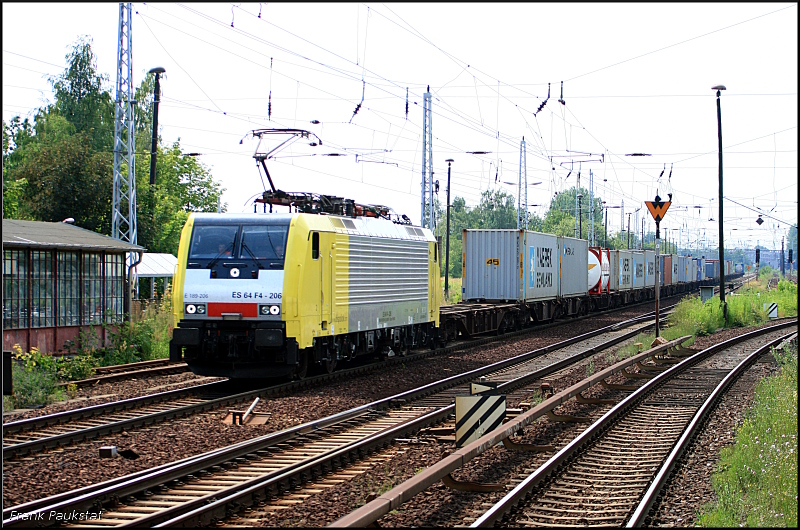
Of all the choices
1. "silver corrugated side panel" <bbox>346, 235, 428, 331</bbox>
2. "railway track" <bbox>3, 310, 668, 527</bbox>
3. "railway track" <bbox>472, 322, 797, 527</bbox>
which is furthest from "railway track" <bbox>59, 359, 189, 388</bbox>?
"railway track" <bbox>472, 322, 797, 527</bbox>

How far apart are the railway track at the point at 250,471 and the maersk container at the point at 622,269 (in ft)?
94.8

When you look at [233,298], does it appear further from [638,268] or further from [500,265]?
[638,268]

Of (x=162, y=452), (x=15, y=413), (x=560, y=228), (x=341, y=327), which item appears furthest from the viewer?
(x=560, y=228)

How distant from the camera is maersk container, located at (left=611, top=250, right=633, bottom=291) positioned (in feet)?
134

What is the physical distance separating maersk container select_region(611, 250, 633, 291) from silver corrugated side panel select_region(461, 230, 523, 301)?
48.8 ft

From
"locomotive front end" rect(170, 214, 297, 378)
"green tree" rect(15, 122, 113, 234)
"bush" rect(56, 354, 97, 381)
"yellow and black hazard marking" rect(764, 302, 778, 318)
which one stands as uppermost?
"green tree" rect(15, 122, 113, 234)

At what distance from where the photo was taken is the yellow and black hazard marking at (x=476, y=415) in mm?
9633

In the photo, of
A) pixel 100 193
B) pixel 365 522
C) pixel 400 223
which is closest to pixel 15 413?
pixel 365 522

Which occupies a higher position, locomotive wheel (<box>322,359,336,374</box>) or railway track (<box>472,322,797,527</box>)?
locomotive wheel (<box>322,359,336,374</box>)

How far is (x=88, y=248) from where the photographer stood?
17.5 m

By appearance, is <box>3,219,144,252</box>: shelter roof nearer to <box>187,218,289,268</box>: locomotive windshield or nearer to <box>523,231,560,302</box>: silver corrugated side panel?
<box>187,218,289,268</box>: locomotive windshield

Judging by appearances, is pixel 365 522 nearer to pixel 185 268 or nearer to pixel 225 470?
pixel 225 470

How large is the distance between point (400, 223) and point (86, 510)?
1317 cm

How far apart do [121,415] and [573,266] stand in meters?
24.5
